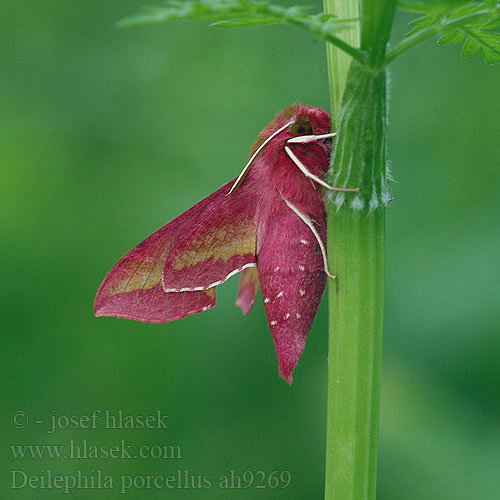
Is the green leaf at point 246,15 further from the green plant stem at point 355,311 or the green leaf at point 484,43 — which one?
the green leaf at point 484,43

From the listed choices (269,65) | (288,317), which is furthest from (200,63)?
(288,317)

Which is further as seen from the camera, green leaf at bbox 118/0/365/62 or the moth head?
the moth head

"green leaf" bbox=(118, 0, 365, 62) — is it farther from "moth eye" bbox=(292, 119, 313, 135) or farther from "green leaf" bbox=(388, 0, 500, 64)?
"moth eye" bbox=(292, 119, 313, 135)

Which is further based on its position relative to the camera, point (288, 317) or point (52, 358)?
point (52, 358)

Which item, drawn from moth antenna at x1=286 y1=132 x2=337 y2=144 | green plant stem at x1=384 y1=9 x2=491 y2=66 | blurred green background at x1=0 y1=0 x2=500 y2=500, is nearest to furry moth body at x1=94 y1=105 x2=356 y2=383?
moth antenna at x1=286 y1=132 x2=337 y2=144

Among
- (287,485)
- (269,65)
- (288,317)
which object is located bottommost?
(287,485)

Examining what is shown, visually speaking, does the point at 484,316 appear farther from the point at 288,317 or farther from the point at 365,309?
the point at 365,309

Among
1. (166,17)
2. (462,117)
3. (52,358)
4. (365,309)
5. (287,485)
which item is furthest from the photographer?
(462,117)

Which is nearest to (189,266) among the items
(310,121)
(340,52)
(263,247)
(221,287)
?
(263,247)
